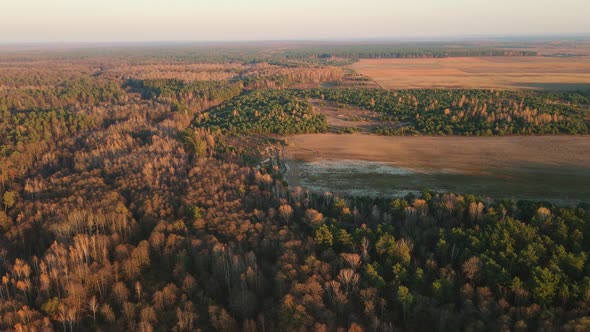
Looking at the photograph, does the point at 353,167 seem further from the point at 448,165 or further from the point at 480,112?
the point at 480,112

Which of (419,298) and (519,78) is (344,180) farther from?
(519,78)

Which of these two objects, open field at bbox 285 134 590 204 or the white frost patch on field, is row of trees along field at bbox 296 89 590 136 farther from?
the white frost patch on field

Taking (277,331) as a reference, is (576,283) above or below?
above

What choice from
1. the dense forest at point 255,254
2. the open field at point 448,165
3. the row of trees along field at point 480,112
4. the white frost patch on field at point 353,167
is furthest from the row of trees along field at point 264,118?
the dense forest at point 255,254

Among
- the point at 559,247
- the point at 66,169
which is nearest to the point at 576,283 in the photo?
the point at 559,247

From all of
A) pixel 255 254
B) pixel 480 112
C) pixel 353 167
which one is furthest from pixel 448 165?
pixel 255 254

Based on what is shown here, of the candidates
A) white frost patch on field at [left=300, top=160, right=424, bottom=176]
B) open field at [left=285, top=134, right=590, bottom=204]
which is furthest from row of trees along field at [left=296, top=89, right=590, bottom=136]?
white frost patch on field at [left=300, top=160, right=424, bottom=176]
